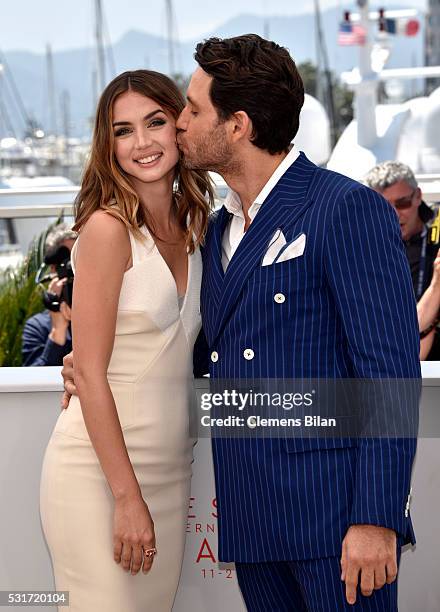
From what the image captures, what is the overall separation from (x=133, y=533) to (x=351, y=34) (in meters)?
11.7

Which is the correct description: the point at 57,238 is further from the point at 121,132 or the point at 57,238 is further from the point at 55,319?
the point at 121,132

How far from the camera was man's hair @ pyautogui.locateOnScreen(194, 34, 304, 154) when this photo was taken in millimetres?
1657

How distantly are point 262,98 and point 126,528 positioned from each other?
80cm

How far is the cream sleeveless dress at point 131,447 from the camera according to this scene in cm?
181

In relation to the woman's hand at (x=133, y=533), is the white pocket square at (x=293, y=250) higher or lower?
higher

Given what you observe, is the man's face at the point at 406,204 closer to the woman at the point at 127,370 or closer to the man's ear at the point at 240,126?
the woman at the point at 127,370

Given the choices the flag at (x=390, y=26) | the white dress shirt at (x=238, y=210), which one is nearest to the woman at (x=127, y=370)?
the white dress shirt at (x=238, y=210)

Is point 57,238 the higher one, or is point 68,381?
point 68,381

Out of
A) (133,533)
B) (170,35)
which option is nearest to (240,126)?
(133,533)

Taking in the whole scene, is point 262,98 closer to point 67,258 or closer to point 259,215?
point 259,215

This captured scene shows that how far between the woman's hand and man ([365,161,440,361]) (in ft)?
7.21

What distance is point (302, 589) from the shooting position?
167 cm

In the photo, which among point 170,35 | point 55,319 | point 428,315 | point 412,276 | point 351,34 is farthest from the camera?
point 170,35

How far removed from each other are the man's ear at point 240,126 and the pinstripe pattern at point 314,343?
0.10 m
